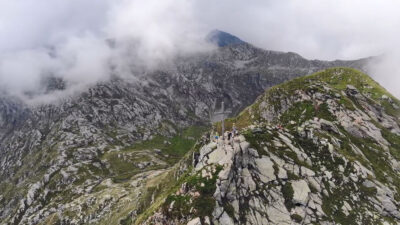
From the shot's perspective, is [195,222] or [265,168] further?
[265,168]

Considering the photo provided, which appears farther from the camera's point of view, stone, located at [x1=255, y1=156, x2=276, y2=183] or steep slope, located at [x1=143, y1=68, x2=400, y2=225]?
stone, located at [x1=255, y1=156, x2=276, y2=183]

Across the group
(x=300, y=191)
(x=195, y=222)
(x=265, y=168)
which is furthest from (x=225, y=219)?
(x=300, y=191)

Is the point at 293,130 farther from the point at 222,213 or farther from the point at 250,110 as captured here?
the point at 250,110

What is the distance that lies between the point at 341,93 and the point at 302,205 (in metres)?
84.4

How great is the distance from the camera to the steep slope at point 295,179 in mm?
65375

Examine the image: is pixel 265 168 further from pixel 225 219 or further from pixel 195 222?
pixel 195 222

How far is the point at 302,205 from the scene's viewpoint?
230ft

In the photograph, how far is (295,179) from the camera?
76.0 metres

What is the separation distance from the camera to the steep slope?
214 ft

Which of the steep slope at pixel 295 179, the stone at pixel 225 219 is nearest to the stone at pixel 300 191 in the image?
the steep slope at pixel 295 179

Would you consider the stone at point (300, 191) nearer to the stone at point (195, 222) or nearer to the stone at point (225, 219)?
the stone at point (225, 219)

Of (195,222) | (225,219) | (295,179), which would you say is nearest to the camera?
(195,222)

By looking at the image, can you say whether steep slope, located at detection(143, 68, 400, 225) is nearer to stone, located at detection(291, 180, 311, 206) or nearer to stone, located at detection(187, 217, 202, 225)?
stone, located at detection(291, 180, 311, 206)

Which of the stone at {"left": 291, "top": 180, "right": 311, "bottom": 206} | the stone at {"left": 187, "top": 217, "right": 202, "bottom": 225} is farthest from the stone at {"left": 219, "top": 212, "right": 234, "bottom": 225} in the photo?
the stone at {"left": 291, "top": 180, "right": 311, "bottom": 206}
